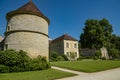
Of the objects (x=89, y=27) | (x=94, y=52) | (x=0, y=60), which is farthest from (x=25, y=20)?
(x=89, y=27)

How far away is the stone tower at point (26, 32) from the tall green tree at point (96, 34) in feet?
103

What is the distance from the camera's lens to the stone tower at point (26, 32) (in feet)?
59.3

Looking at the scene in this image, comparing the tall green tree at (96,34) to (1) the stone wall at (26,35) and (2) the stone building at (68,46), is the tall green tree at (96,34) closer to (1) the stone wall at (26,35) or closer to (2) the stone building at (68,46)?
(2) the stone building at (68,46)

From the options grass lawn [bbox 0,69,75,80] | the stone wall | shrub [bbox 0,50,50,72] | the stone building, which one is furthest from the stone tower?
the stone building

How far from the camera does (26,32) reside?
18438mm

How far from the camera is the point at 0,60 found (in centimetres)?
1445

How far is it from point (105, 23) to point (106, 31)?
3233 millimetres

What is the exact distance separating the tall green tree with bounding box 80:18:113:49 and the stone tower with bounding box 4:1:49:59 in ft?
103

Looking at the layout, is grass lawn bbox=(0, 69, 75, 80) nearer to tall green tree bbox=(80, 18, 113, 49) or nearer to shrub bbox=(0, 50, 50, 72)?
shrub bbox=(0, 50, 50, 72)

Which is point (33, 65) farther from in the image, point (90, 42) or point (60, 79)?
point (90, 42)

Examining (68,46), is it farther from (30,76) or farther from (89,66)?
(30,76)

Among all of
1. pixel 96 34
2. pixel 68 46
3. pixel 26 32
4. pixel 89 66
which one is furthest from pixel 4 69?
pixel 96 34

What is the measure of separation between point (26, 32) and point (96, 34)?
34572 millimetres

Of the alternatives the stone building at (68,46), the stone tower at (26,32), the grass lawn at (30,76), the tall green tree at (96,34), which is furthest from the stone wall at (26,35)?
the tall green tree at (96,34)
